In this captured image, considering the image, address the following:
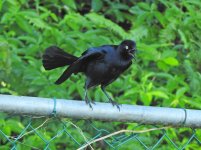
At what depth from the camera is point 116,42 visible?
404cm

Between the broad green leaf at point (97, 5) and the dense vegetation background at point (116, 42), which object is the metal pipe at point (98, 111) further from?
the broad green leaf at point (97, 5)

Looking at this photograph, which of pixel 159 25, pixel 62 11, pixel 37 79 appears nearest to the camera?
pixel 37 79

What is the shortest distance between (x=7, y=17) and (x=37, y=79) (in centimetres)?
52

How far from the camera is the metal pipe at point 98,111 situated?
1758 millimetres

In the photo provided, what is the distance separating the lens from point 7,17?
153 inches

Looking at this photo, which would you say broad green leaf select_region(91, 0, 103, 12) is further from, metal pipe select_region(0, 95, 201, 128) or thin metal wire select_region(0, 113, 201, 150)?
metal pipe select_region(0, 95, 201, 128)

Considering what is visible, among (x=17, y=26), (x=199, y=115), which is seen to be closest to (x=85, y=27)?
(x=17, y=26)

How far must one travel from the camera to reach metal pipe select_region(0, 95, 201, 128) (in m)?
1.76

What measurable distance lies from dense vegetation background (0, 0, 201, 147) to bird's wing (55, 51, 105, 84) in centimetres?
59

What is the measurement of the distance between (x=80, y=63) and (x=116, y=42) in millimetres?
1310

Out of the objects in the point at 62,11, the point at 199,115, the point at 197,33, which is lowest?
the point at 62,11

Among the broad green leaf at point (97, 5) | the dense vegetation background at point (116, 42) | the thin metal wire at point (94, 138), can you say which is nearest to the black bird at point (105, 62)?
the thin metal wire at point (94, 138)

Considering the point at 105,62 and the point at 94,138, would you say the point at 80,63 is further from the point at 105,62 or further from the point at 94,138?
the point at 94,138

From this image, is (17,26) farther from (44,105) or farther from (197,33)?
(44,105)
